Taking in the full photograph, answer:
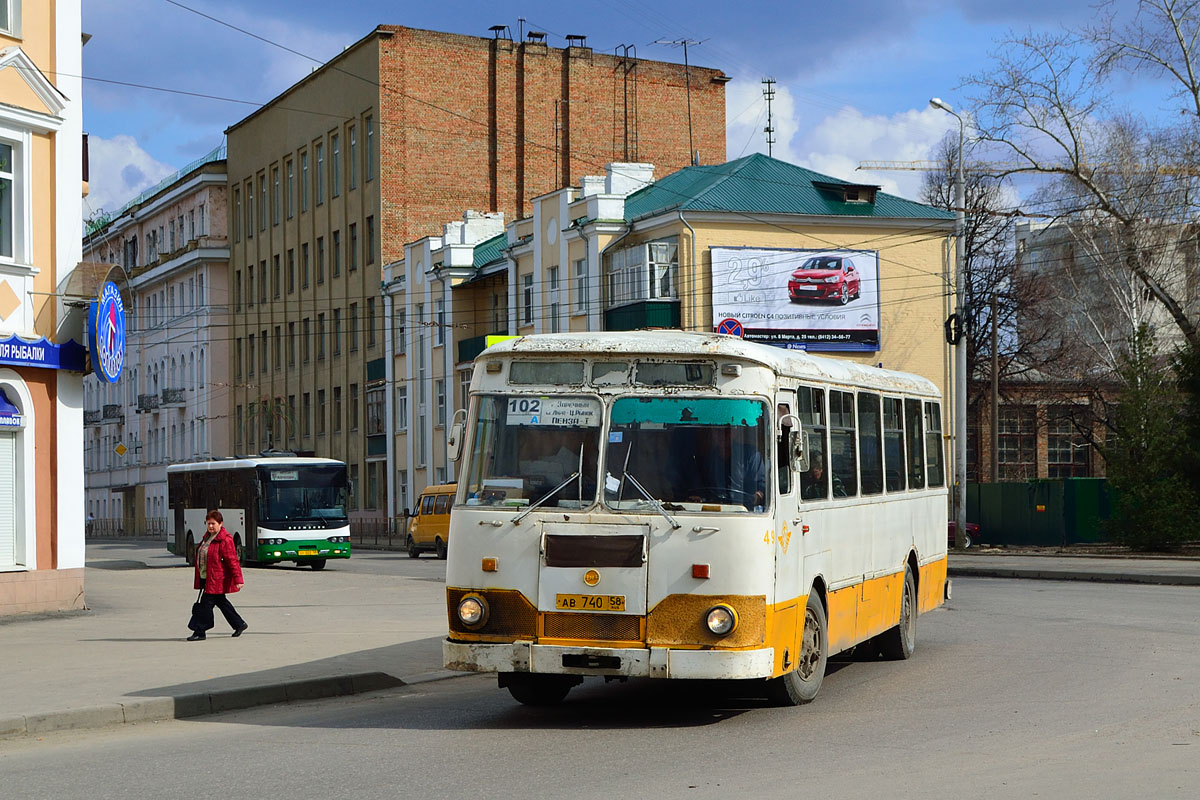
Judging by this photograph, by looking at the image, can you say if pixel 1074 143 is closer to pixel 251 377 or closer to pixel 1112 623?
pixel 1112 623

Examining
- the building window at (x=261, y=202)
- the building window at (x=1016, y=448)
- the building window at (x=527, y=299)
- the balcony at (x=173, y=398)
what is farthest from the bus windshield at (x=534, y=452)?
the balcony at (x=173, y=398)

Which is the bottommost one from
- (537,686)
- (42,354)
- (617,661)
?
(537,686)

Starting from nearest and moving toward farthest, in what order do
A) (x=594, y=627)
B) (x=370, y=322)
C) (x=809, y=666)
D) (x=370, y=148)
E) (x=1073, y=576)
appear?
(x=594, y=627) < (x=809, y=666) < (x=1073, y=576) < (x=370, y=148) < (x=370, y=322)

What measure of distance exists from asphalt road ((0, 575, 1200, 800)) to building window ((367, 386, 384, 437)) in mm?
55380

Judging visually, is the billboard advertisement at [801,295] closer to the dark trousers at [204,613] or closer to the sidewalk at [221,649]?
the sidewalk at [221,649]

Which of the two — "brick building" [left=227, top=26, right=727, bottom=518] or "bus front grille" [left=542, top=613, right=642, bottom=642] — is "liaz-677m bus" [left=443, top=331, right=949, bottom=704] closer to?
"bus front grille" [left=542, top=613, right=642, bottom=642]

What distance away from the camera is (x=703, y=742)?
1038cm

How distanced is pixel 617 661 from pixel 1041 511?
3820 centimetres

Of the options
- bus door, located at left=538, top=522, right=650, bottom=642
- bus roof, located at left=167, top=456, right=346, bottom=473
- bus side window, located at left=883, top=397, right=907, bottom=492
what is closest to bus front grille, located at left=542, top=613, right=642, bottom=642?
bus door, located at left=538, top=522, right=650, bottom=642

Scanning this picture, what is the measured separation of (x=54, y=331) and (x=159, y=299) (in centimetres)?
7267

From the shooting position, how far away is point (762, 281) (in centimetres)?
5125

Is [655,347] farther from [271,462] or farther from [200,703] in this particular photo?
[271,462]

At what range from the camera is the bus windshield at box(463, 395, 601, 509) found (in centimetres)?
1123

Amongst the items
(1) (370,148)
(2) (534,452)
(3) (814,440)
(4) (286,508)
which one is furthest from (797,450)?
(1) (370,148)
